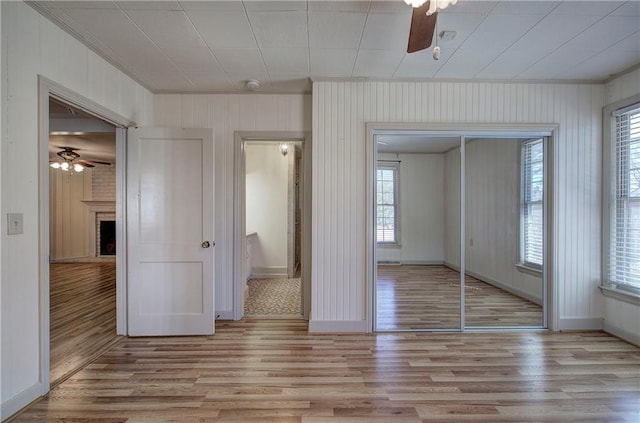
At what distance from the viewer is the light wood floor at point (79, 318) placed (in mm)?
2777

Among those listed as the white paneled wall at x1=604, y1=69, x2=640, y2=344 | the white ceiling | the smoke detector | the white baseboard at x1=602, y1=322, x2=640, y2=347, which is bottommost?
the white baseboard at x1=602, y1=322, x2=640, y2=347

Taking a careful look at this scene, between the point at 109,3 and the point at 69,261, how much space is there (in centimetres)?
799

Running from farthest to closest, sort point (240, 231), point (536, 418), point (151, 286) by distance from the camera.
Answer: point (240, 231)
point (151, 286)
point (536, 418)

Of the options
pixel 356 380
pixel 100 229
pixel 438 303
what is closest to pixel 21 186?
pixel 356 380

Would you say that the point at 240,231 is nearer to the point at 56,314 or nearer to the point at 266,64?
the point at 266,64

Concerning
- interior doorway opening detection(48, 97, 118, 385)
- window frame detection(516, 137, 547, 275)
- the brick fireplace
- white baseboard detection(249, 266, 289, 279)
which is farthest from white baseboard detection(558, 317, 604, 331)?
the brick fireplace

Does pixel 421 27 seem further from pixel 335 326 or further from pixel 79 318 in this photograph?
pixel 79 318

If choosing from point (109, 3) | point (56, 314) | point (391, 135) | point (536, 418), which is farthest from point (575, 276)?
point (56, 314)

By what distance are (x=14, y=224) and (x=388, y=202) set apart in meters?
3.52

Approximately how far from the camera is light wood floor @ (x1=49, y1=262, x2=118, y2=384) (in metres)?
2.78

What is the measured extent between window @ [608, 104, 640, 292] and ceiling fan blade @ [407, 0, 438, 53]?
2635 mm

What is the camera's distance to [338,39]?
253 centimetres

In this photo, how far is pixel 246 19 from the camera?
2264mm

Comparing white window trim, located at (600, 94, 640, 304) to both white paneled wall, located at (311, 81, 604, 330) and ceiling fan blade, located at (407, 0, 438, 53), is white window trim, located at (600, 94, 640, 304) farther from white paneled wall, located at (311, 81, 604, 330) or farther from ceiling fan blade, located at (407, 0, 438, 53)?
ceiling fan blade, located at (407, 0, 438, 53)
